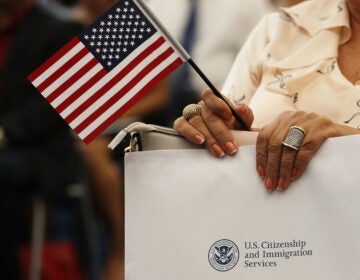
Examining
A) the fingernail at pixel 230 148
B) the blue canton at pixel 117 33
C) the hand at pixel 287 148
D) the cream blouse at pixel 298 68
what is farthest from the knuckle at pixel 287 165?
the blue canton at pixel 117 33

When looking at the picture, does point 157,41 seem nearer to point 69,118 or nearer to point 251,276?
point 69,118

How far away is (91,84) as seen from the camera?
6.53 feet

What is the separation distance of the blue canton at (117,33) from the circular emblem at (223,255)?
0.40 m

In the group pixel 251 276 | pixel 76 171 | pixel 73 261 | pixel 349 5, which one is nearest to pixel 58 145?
pixel 76 171

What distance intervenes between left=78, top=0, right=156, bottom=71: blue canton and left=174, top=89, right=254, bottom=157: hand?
6.4 inches

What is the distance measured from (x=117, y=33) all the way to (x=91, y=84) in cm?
11

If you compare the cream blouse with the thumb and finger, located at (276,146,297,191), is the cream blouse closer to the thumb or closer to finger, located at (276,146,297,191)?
the thumb

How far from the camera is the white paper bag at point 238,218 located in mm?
1803

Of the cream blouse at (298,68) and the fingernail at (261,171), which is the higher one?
the fingernail at (261,171)

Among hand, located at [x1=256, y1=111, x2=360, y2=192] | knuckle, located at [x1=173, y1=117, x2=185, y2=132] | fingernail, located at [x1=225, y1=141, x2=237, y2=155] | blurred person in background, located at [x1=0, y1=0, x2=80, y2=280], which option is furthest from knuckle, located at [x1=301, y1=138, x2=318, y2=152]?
blurred person in background, located at [x1=0, y1=0, x2=80, y2=280]

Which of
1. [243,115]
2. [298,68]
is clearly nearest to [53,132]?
[298,68]

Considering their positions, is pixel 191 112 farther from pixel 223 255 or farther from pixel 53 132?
pixel 53 132

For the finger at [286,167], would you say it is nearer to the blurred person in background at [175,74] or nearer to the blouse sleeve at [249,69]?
the blouse sleeve at [249,69]

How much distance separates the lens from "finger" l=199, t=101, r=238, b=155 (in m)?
1.89
